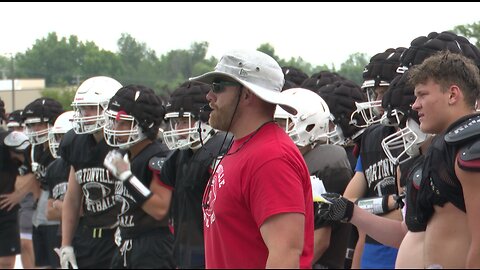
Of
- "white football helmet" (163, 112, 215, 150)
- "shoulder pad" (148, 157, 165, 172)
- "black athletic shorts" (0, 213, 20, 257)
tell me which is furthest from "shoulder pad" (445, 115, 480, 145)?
"black athletic shorts" (0, 213, 20, 257)

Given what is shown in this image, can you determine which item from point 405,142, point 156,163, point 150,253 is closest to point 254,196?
point 405,142

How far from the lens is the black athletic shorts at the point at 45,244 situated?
10227 millimetres

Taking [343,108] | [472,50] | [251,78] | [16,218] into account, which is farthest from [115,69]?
[251,78]

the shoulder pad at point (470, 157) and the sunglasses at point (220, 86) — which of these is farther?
the sunglasses at point (220, 86)

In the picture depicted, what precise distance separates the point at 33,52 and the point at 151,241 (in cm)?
387

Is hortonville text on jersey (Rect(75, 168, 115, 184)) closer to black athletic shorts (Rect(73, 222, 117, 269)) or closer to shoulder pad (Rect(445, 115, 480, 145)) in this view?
black athletic shorts (Rect(73, 222, 117, 269))

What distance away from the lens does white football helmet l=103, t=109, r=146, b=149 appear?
7.16m

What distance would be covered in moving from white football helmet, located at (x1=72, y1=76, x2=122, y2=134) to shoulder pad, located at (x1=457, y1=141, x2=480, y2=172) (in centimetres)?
450

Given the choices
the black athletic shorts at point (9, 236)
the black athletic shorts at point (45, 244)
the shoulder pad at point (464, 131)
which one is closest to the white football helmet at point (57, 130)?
the black athletic shorts at point (9, 236)

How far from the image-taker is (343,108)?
23.4 feet

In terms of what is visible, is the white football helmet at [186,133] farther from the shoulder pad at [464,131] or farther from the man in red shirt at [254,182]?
the shoulder pad at [464,131]

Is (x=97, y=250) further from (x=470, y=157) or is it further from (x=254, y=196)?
(x=470, y=157)

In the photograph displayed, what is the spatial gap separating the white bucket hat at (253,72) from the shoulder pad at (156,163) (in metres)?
3.03

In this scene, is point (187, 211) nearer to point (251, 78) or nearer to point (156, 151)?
point (156, 151)
